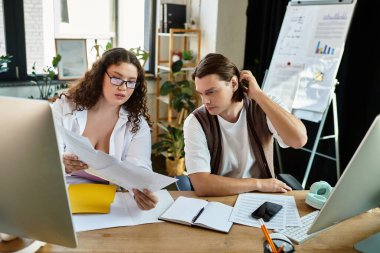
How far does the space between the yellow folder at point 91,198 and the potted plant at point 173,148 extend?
2.05 metres

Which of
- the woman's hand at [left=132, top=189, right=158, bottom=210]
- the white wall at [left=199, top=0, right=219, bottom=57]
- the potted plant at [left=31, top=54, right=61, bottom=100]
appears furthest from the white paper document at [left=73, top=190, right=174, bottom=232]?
the white wall at [left=199, top=0, right=219, bottom=57]

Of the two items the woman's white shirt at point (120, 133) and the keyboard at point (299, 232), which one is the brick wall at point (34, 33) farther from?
the keyboard at point (299, 232)

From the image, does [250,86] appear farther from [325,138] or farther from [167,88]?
[167,88]

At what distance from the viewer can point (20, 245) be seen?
930 millimetres

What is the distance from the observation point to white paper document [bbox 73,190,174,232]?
41.7 inches

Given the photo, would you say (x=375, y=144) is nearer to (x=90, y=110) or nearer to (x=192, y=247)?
(x=192, y=247)

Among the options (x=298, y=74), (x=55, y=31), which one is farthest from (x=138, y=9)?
(x=298, y=74)

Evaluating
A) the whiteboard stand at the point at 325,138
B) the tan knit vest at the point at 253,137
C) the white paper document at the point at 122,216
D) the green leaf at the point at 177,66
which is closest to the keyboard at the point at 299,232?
the white paper document at the point at 122,216

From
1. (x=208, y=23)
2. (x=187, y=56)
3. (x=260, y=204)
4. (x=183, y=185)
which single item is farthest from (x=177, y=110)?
(x=260, y=204)

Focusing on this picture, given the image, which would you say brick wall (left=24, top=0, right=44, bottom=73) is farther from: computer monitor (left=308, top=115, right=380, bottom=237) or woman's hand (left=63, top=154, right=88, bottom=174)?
computer monitor (left=308, top=115, right=380, bottom=237)

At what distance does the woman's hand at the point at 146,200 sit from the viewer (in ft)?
3.83

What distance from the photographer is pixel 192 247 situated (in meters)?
0.98

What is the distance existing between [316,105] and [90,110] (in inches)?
65.4

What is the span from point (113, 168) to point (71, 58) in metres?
2.58
